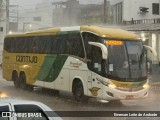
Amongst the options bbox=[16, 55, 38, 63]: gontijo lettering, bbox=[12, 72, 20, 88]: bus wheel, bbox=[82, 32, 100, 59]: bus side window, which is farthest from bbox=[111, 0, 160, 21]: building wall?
bbox=[82, 32, 100, 59]: bus side window

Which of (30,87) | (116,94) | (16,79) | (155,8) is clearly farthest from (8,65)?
(155,8)

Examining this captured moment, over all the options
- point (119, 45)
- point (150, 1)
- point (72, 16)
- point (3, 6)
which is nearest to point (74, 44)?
point (119, 45)

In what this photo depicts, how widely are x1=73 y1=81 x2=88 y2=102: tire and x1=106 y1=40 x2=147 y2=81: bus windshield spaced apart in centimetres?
186

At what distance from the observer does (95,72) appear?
1566 cm

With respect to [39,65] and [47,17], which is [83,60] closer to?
[39,65]

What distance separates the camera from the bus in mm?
15273

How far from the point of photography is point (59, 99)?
58.7 ft

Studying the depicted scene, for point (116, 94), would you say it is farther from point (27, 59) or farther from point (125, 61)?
point (27, 59)

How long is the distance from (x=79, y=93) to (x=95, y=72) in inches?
59.0

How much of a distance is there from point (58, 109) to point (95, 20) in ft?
243

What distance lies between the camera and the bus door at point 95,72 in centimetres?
1545

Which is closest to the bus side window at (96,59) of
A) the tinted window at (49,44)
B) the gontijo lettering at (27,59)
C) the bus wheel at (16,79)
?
the tinted window at (49,44)

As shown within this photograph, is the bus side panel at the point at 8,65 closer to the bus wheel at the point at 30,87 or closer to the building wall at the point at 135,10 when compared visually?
the bus wheel at the point at 30,87

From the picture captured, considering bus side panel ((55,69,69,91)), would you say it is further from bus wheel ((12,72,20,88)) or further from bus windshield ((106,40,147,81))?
bus wheel ((12,72,20,88))
